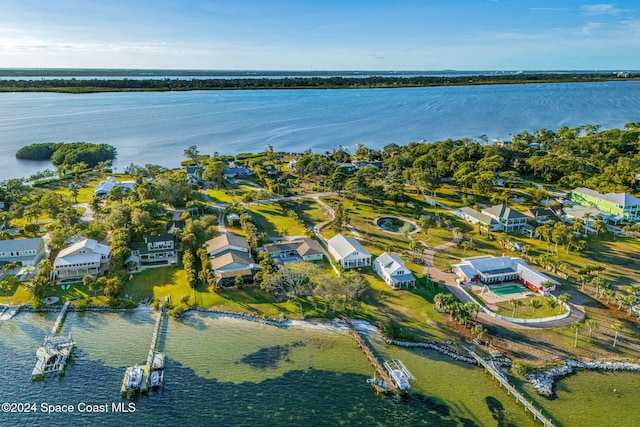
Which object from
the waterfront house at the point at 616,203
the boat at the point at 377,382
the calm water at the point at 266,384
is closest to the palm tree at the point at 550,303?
the calm water at the point at 266,384

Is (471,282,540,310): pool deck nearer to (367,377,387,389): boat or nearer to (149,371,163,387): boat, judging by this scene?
(367,377,387,389): boat

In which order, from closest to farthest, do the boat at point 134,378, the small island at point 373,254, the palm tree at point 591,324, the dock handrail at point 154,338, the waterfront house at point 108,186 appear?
the boat at point 134,378
the dock handrail at point 154,338
the palm tree at point 591,324
the small island at point 373,254
the waterfront house at point 108,186

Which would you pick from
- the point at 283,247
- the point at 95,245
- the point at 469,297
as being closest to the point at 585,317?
the point at 469,297

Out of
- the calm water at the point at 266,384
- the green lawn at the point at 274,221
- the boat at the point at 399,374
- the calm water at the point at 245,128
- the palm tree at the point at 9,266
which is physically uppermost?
the calm water at the point at 245,128

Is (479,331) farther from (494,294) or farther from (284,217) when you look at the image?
(284,217)

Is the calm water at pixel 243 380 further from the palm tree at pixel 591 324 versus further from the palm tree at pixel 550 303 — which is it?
the palm tree at pixel 550 303

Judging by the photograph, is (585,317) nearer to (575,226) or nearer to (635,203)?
(575,226)

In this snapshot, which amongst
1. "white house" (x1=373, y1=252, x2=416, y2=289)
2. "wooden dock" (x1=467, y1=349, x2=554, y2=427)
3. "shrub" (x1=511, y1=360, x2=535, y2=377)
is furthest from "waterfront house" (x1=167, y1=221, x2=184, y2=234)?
"shrub" (x1=511, y1=360, x2=535, y2=377)
